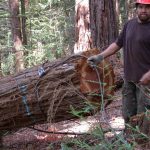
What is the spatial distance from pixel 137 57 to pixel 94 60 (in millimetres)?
592

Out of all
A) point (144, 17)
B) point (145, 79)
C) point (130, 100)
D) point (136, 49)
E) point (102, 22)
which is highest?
point (144, 17)

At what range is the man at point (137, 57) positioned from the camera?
4.96 m

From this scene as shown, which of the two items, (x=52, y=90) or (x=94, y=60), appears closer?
(x=94, y=60)

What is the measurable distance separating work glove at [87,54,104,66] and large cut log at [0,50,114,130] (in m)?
0.07

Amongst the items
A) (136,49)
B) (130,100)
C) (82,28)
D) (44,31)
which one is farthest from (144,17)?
(44,31)

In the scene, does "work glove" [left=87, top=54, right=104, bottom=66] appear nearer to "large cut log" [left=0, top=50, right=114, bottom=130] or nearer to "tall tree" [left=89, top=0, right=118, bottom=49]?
"large cut log" [left=0, top=50, right=114, bottom=130]

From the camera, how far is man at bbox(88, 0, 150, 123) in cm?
496

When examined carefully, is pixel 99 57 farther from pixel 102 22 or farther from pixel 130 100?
pixel 102 22

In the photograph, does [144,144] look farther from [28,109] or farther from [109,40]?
[109,40]

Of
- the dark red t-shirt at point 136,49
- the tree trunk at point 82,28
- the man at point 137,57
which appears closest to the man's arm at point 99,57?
the man at point 137,57

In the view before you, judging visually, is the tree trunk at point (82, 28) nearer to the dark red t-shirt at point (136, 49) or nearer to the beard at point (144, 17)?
the dark red t-shirt at point (136, 49)

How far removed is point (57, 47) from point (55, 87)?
12690 mm

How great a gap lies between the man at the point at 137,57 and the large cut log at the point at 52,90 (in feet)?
0.75

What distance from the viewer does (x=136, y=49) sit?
5.07m
